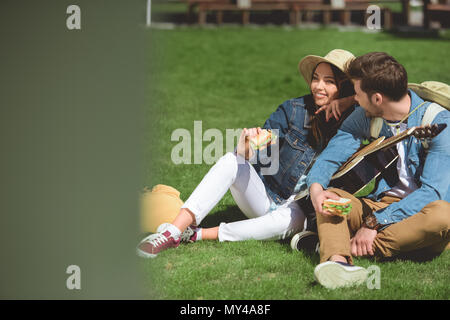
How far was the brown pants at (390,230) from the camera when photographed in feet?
10.1

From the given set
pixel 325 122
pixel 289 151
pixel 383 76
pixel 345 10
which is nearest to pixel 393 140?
pixel 383 76

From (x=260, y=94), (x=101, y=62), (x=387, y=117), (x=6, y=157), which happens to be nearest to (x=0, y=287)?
(x=6, y=157)

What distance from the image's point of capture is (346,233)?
314cm

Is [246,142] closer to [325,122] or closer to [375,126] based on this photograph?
[325,122]

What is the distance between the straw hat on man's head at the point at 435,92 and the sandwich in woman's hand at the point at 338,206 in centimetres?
82

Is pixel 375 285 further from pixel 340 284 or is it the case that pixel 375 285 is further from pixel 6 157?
pixel 6 157

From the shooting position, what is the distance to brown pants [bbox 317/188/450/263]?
10.1 feet

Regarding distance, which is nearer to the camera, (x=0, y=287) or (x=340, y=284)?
(x=0, y=287)

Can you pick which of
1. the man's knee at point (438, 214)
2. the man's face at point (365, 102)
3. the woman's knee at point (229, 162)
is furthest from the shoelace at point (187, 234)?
the man's knee at point (438, 214)

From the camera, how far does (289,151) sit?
371cm

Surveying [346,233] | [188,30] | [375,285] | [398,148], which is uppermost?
[188,30]

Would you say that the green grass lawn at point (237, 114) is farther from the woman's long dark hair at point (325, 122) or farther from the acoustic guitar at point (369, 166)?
the woman's long dark hair at point (325, 122)

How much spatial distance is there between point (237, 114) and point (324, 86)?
4.90 m

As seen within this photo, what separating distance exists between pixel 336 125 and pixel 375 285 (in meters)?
1.10
